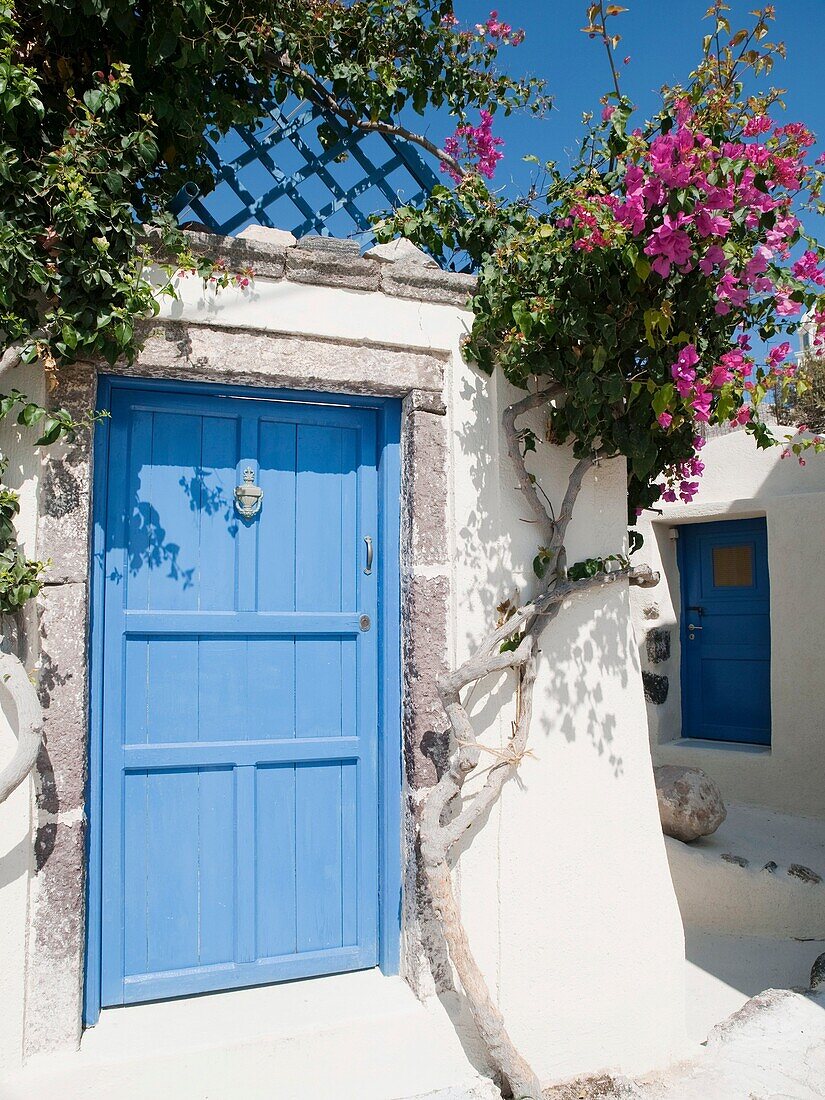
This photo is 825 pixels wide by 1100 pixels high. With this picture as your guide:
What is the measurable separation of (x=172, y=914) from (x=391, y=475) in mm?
1529

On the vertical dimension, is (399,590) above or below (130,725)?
above

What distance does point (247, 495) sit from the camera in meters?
2.71

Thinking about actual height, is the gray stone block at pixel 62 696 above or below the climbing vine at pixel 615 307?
below

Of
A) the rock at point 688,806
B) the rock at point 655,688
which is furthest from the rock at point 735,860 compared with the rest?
the rock at point 655,688

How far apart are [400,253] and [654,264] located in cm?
90

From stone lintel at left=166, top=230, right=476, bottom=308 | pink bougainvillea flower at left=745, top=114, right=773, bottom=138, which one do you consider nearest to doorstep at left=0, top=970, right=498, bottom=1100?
stone lintel at left=166, top=230, right=476, bottom=308

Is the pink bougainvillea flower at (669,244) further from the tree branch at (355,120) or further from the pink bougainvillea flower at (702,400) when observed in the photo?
the tree branch at (355,120)

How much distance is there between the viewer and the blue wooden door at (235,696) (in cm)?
255

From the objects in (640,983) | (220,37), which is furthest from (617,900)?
(220,37)

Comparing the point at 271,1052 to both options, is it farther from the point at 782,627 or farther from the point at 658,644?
the point at 658,644

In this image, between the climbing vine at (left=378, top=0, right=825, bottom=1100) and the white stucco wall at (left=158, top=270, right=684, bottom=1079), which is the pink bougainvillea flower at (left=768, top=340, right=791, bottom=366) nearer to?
the climbing vine at (left=378, top=0, right=825, bottom=1100)

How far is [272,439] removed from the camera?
109 inches

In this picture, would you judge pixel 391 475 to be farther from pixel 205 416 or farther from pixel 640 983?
pixel 640 983

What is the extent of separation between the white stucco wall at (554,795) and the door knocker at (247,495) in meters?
0.47
